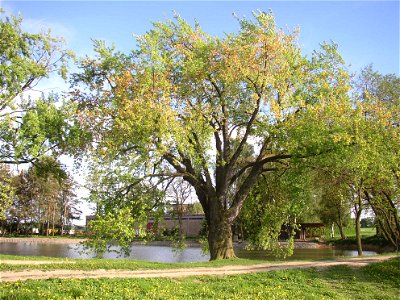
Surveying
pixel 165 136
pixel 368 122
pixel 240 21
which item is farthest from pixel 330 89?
pixel 165 136

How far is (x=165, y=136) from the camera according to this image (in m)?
18.0

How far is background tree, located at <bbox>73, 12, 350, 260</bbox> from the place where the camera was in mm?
18453

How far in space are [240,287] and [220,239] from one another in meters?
8.78

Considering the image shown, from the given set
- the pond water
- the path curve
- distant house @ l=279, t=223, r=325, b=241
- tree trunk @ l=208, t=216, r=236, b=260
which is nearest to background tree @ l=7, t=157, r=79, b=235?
the pond water

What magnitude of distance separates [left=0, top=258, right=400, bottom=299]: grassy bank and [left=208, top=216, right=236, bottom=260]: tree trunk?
5460 millimetres

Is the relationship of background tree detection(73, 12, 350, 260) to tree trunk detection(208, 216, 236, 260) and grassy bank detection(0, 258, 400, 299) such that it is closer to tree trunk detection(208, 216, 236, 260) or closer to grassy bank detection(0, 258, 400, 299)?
tree trunk detection(208, 216, 236, 260)

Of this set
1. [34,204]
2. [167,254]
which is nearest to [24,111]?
[167,254]

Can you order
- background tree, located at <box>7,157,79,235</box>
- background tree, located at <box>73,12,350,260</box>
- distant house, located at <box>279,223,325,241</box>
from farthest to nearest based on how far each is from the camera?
background tree, located at <box>7,157,79,235</box> → distant house, located at <box>279,223,325,241</box> → background tree, located at <box>73,12,350,260</box>

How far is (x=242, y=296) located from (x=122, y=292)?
3.50 m

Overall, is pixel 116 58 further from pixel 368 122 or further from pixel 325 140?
pixel 368 122

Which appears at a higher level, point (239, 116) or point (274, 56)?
point (274, 56)

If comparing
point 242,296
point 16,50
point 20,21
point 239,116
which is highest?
point 20,21

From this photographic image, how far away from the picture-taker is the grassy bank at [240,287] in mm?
10578

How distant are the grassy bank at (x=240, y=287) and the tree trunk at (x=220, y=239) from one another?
5.46 m
